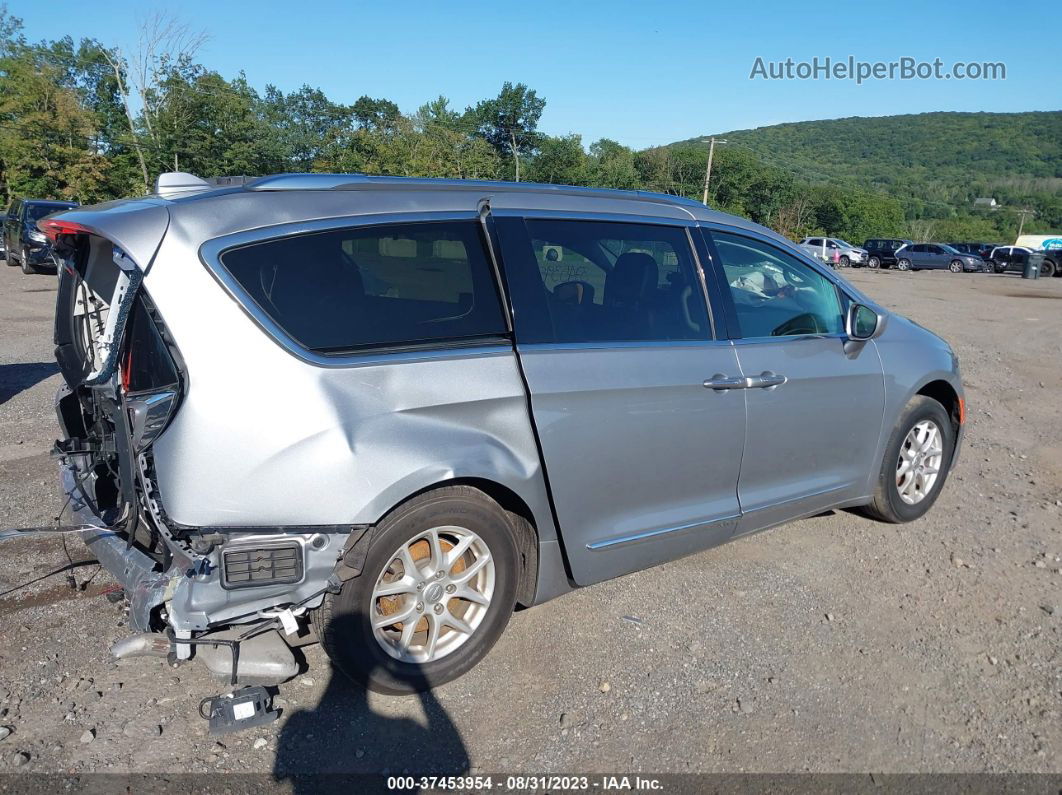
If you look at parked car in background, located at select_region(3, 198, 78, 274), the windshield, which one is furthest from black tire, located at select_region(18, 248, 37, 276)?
the windshield

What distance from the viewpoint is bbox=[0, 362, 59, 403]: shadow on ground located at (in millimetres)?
7949

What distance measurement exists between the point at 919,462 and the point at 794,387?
153cm

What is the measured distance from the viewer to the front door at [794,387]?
13.3 ft

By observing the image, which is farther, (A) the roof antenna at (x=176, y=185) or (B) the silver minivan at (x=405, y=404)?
(A) the roof antenna at (x=176, y=185)

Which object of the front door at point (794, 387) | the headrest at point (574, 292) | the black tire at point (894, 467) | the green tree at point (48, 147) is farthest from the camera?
the green tree at point (48, 147)

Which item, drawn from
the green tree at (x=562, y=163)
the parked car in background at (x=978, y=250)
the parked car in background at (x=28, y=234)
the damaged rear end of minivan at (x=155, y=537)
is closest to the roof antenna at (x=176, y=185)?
the damaged rear end of minivan at (x=155, y=537)

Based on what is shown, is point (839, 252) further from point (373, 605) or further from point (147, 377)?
point (147, 377)

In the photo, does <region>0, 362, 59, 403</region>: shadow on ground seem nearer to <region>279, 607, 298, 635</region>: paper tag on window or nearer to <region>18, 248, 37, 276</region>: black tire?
<region>279, 607, 298, 635</region>: paper tag on window

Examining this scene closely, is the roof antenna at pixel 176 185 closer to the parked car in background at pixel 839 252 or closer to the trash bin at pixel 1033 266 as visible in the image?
the trash bin at pixel 1033 266

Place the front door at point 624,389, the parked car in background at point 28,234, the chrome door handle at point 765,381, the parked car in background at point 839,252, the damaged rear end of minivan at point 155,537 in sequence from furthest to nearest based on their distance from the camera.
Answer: the parked car in background at point 839,252, the parked car in background at point 28,234, the chrome door handle at point 765,381, the front door at point 624,389, the damaged rear end of minivan at point 155,537

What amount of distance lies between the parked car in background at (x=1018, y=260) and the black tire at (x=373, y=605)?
44682mm

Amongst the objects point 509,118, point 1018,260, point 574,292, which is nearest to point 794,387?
point 574,292

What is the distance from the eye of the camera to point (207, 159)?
35875 mm

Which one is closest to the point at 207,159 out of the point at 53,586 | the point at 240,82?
the point at 240,82
